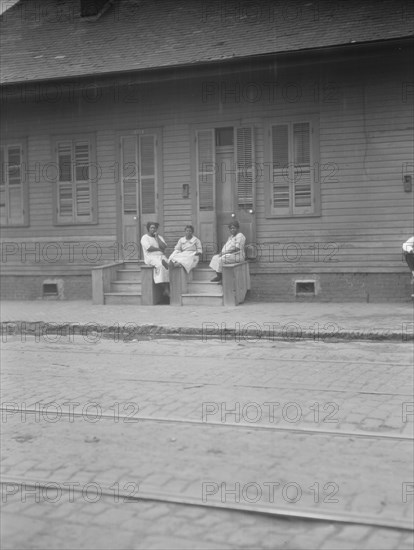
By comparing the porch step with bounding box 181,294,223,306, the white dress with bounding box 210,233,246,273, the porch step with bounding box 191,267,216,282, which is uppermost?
the white dress with bounding box 210,233,246,273

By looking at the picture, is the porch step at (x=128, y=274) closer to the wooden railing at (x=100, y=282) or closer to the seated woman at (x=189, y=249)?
the wooden railing at (x=100, y=282)

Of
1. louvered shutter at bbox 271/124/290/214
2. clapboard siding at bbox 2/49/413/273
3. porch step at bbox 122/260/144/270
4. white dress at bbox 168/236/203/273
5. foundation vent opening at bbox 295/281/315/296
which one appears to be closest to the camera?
clapboard siding at bbox 2/49/413/273

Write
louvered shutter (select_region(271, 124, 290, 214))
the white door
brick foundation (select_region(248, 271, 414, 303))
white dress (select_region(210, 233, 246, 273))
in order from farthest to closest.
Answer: the white door
louvered shutter (select_region(271, 124, 290, 214))
white dress (select_region(210, 233, 246, 273))
brick foundation (select_region(248, 271, 414, 303))

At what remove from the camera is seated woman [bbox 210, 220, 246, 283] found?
47.5 ft

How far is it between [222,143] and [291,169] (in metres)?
1.65

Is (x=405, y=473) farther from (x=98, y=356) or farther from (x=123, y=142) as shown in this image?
(x=123, y=142)

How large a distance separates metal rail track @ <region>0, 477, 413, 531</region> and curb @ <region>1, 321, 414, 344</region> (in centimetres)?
664

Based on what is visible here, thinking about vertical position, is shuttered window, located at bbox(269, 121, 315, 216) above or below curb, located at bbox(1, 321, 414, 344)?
above

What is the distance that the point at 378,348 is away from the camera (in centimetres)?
970

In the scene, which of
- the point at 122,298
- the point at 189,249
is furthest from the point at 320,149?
the point at 122,298

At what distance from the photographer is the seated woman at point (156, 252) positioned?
1452 centimetres

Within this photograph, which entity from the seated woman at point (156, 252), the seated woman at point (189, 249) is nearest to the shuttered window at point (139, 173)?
the seated woman at point (156, 252)

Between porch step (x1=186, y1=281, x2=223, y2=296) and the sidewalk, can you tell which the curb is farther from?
porch step (x1=186, y1=281, x2=223, y2=296)

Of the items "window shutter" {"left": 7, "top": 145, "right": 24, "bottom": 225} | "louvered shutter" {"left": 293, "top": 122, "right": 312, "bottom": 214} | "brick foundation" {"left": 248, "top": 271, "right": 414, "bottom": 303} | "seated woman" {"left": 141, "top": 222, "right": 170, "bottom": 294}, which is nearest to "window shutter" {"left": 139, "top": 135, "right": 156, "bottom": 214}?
"seated woman" {"left": 141, "top": 222, "right": 170, "bottom": 294}
